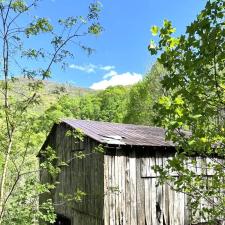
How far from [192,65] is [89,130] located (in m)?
12.4

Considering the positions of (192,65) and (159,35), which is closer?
(192,65)

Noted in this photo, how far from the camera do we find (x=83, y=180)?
639 inches

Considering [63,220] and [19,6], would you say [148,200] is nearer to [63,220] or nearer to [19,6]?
[63,220]

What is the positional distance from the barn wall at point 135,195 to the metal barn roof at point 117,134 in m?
0.52

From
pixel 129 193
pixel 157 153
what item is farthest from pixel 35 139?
pixel 157 153

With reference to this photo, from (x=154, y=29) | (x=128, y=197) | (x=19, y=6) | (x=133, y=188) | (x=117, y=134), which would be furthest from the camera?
(x=117, y=134)

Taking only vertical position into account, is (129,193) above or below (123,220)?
above

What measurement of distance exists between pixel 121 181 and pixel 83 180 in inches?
84.0

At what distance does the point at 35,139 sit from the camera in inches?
312

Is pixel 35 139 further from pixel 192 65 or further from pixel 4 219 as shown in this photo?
pixel 192 65

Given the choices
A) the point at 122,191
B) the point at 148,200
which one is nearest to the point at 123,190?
the point at 122,191

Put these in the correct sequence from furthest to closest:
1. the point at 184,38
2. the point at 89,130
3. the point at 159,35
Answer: the point at 89,130 → the point at 159,35 → the point at 184,38

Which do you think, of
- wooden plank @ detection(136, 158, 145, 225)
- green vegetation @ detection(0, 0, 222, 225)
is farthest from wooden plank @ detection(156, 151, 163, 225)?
green vegetation @ detection(0, 0, 222, 225)

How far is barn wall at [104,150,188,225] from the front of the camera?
14.5 meters
